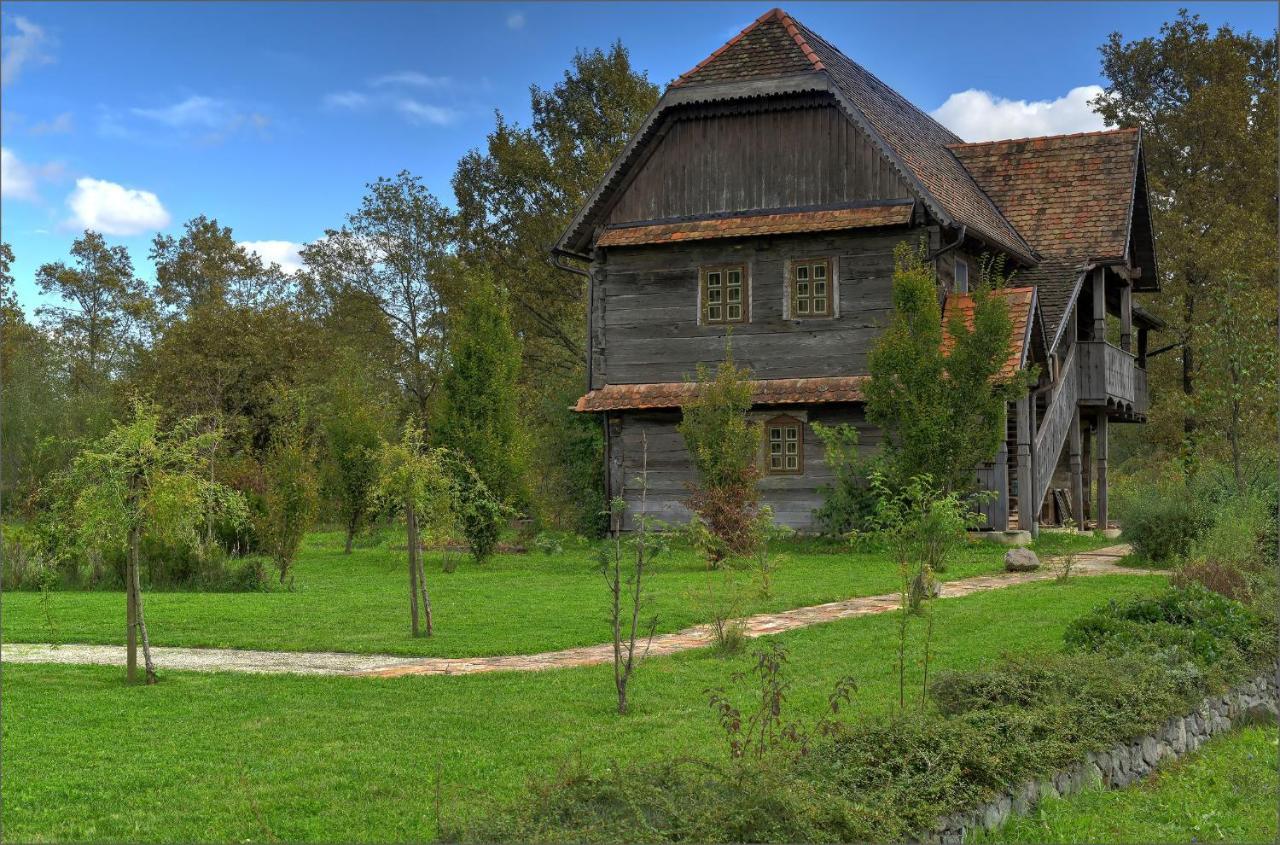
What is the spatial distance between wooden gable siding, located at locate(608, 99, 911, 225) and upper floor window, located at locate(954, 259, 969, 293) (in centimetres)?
271

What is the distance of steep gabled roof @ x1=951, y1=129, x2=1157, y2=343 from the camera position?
26.5 metres

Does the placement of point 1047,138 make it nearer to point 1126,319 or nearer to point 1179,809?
point 1126,319

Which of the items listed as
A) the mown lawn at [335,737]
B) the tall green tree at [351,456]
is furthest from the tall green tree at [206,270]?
the mown lawn at [335,737]

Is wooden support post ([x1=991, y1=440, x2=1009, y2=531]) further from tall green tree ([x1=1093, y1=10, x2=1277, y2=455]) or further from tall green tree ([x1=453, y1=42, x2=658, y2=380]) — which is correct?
tall green tree ([x1=453, y1=42, x2=658, y2=380])

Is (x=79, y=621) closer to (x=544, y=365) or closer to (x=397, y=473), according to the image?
(x=397, y=473)

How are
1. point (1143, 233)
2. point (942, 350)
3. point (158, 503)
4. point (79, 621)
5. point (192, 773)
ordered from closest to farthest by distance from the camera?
point (192, 773), point (158, 503), point (79, 621), point (942, 350), point (1143, 233)

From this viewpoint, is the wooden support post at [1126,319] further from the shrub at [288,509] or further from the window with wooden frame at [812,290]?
the shrub at [288,509]

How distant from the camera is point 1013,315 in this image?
23094 mm

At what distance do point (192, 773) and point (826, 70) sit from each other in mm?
19528

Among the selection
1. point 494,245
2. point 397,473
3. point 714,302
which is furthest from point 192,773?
point 494,245

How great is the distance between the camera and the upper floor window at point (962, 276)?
25531 millimetres

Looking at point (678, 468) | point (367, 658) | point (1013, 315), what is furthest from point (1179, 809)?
point (678, 468)

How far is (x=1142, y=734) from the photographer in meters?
8.69

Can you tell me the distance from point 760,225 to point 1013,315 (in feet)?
17.0
